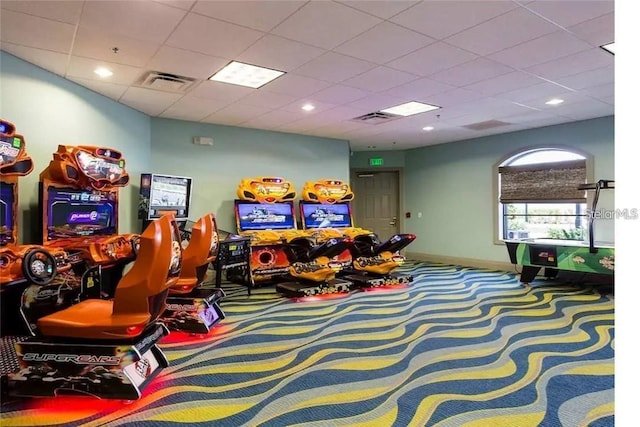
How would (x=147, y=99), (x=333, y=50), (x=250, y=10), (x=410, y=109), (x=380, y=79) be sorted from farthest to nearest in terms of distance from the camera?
(x=410, y=109)
(x=147, y=99)
(x=380, y=79)
(x=333, y=50)
(x=250, y=10)

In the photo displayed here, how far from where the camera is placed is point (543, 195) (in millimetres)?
7070

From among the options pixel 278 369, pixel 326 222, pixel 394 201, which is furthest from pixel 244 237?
pixel 394 201

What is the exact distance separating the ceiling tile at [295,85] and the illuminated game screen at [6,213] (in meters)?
2.71

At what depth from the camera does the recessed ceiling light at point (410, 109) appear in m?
5.59

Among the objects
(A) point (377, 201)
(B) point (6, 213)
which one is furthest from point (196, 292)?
(A) point (377, 201)

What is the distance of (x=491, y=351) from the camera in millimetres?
3338

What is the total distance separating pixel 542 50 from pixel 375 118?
2908mm

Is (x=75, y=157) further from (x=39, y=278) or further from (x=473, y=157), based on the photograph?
(x=473, y=157)

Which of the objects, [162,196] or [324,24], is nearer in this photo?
[324,24]

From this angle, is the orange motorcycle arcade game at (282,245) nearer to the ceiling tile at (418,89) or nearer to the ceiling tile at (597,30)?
the ceiling tile at (418,89)

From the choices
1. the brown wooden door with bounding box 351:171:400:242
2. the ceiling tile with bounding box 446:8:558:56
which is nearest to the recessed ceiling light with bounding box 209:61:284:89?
the ceiling tile with bounding box 446:8:558:56

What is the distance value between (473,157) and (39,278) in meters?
7.68

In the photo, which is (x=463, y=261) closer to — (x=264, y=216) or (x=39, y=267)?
(x=264, y=216)

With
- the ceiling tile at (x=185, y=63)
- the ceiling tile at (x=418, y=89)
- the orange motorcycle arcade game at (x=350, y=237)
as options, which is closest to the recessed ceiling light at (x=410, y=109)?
the ceiling tile at (x=418, y=89)
